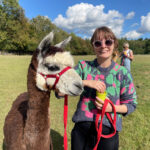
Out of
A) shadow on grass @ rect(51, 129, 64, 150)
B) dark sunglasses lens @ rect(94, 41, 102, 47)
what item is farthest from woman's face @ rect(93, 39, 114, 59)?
shadow on grass @ rect(51, 129, 64, 150)

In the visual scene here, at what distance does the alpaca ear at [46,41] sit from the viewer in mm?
1391

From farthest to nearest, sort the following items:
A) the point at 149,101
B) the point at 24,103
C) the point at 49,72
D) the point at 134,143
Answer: the point at 149,101 < the point at 134,143 < the point at 24,103 < the point at 49,72

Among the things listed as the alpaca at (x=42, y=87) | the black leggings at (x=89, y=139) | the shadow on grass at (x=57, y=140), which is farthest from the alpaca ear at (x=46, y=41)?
the shadow on grass at (x=57, y=140)

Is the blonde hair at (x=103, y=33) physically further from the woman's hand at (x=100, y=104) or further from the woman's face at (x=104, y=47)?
the woman's hand at (x=100, y=104)

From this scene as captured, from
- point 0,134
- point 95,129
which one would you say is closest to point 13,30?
point 0,134

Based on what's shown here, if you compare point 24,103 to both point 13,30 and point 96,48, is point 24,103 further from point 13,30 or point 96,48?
point 13,30

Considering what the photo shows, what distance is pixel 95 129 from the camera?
149 cm

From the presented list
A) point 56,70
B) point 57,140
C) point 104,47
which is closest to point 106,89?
point 104,47

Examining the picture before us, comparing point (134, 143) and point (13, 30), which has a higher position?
point (13, 30)

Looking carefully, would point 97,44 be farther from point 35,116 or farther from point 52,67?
point 35,116

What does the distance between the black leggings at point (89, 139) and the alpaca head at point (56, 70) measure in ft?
1.24

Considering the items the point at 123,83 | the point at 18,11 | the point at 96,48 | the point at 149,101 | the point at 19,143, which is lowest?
the point at 149,101

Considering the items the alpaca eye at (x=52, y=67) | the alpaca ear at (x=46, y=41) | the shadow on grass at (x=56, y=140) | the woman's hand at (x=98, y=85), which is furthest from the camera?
the shadow on grass at (x=56, y=140)

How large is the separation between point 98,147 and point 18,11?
3731 cm
